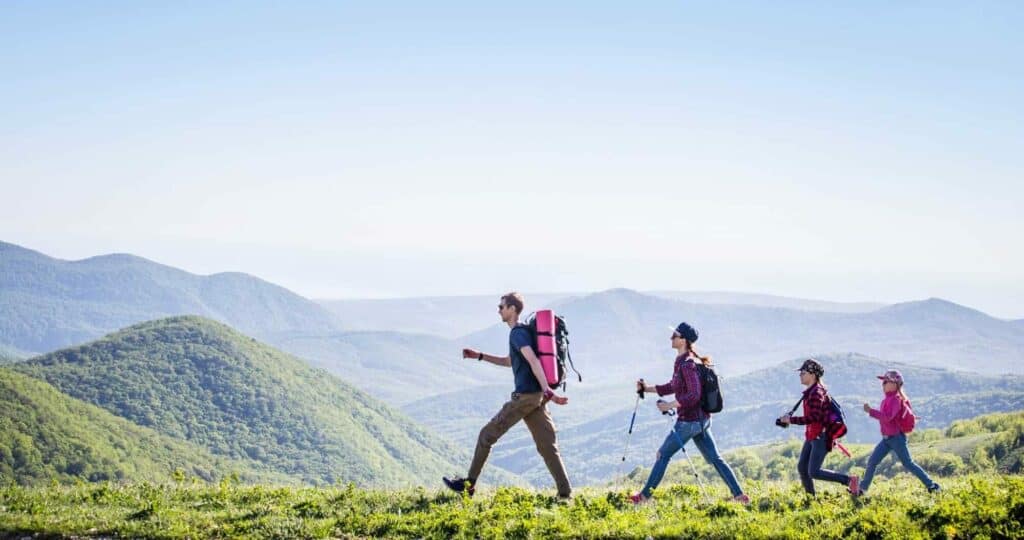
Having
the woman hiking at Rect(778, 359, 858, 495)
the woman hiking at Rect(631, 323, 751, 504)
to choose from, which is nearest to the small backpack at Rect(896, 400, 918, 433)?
the woman hiking at Rect(778, 359, 858, 495)

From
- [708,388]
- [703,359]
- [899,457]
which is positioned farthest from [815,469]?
[703,359]

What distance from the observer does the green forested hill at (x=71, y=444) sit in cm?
12494

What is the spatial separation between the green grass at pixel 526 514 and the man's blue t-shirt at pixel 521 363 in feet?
5.73

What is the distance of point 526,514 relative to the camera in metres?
11.7

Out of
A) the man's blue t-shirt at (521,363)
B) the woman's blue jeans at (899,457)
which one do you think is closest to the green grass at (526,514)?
the woman's blue jeans at (899,457)

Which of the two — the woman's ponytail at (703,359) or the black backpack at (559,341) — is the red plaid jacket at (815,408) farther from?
the black backpack at (559,341)

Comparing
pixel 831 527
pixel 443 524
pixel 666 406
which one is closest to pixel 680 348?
pixel 666 406

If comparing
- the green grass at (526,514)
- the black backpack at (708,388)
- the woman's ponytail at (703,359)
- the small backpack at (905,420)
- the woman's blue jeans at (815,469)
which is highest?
the woman's ponytail at (703,359)

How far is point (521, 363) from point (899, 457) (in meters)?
6.08

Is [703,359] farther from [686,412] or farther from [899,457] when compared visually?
[899,457]

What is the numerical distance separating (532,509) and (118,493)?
7.82m

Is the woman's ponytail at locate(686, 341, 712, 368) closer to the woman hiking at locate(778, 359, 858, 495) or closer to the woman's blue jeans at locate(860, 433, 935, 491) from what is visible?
the woman hiking at locate(778, 359, 858, 495)

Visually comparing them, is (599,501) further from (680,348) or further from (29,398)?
(29,398)

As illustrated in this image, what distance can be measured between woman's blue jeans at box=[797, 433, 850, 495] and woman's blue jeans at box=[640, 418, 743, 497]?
43.1 inches
